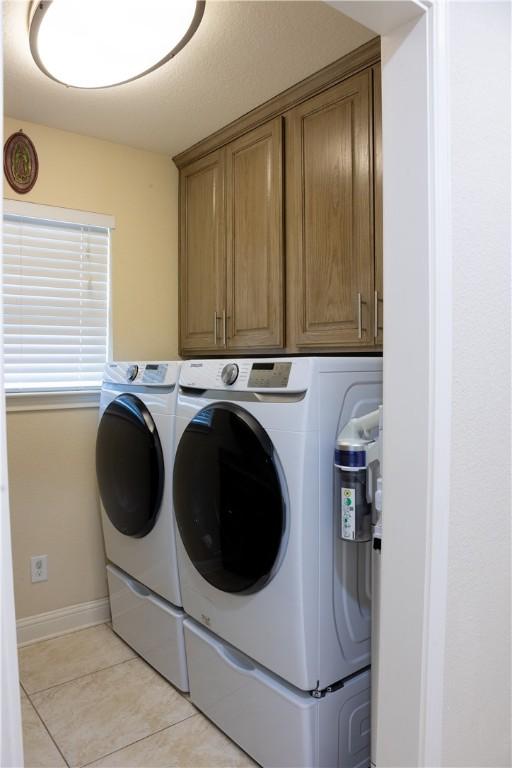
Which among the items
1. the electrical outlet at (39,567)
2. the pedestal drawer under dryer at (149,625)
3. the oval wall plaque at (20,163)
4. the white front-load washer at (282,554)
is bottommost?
the pedestal drawer under dryer at (149,625)

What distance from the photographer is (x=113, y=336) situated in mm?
2660

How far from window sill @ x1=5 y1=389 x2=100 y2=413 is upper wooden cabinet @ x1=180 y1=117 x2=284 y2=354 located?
1.78 ft

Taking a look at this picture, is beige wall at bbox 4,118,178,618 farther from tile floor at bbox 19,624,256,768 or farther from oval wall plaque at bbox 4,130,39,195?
tile floor at bbox 19,624,256,768

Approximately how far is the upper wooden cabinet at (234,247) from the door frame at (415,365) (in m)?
1.03

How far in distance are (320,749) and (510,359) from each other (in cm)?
118

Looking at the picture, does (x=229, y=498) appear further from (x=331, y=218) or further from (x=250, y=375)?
(x=331, y=218)

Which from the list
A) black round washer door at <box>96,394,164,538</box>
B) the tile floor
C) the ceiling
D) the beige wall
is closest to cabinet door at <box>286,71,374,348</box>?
the ceiling

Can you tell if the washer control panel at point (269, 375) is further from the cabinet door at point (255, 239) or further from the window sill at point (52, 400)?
→ the window sill at point (52, 400)

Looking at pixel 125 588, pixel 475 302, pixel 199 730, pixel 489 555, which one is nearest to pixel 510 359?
pixel 475 302

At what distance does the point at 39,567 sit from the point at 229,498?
1.35 metres

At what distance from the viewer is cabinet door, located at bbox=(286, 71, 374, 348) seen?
1.84 meters

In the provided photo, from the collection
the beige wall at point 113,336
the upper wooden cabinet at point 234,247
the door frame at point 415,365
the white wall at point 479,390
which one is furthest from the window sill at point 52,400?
the white wall at point 479,390

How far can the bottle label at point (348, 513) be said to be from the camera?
1386mm

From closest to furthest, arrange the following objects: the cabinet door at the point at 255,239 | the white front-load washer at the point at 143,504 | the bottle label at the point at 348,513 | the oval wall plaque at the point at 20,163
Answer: the bottle label at the point at 348,513 < the white front-load washer at the point at 143,504 < the cabinet door at the point at 255,239 < the oval wall plaque at the point at 20,163
